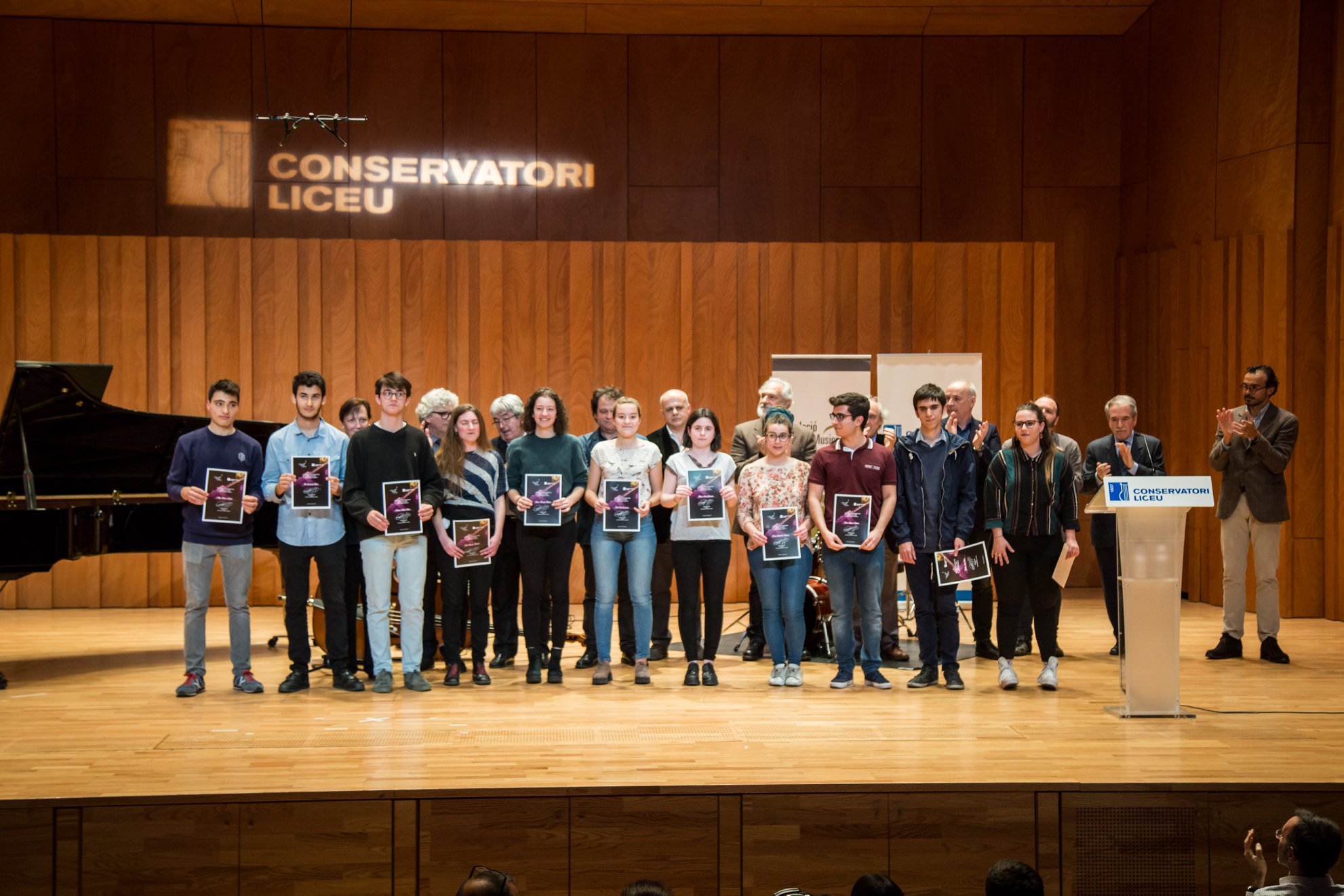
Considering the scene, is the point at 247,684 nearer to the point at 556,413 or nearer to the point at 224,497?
the point at 224,497

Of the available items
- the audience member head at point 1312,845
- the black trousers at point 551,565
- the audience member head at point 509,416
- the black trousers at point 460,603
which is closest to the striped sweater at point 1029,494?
the black trousers at point 551,565

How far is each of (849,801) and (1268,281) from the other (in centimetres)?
627

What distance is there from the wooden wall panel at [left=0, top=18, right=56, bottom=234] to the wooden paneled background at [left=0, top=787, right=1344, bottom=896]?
7175 mm

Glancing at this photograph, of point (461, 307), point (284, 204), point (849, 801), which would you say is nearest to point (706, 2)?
point (461, 307)

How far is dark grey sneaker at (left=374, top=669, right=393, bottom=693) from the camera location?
577cm

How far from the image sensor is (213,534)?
5.74 meters

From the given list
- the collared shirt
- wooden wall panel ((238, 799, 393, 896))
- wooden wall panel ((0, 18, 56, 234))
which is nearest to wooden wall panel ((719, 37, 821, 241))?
the collared shirt

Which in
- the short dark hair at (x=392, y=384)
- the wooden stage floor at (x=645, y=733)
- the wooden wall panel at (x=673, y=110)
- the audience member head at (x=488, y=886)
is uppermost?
the wooden wall panel at (x=673, y=110)

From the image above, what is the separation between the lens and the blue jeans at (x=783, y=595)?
233 inches

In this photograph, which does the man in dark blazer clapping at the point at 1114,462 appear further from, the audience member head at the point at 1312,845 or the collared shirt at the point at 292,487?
the collared shirt at the point at 292,487

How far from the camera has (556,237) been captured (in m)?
10.0

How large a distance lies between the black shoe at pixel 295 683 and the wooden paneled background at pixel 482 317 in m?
3.37

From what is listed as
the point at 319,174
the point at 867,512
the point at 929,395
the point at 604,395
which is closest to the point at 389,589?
the point at 604,395

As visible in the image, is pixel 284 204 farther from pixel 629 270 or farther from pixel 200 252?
pixel 629 270
